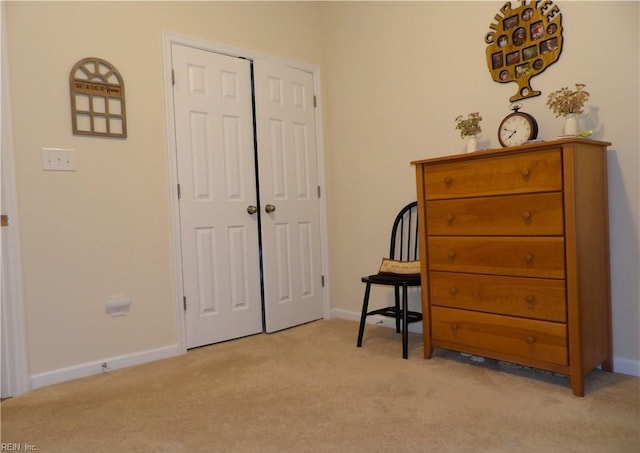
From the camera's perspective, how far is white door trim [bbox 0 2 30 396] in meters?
2.21

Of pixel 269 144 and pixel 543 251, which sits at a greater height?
pixel 269 144

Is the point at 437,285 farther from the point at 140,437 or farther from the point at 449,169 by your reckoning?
the point at 140,437

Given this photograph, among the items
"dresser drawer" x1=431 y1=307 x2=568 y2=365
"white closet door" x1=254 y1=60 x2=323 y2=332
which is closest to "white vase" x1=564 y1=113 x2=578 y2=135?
"dresser drawer" x1=431 y1=307 x2=568 y2=365

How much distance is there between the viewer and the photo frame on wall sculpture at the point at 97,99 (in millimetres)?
2455

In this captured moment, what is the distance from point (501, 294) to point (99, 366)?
219 cm

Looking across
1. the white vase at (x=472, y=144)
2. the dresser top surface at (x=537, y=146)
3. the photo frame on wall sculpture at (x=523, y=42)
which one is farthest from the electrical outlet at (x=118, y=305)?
the photo frame on wall sculpture at (x=523, y=42)

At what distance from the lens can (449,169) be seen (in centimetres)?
235

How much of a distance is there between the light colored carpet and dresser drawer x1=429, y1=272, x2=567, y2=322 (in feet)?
1.10

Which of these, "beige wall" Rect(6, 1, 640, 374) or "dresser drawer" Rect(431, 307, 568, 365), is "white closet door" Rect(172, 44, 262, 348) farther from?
"dresser drawer" Rect(431, 307, 568, 365)

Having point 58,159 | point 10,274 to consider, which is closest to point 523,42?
point 58,159

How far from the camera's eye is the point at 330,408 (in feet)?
6.30

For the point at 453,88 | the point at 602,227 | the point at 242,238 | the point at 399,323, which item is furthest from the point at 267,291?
the point at 602,227

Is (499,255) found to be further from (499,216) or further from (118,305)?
(118,305)

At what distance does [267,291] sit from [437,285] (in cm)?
132
